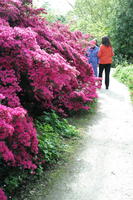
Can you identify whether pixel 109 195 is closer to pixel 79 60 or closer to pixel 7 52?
pixel 7 52

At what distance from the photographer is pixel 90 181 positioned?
411 centimetres

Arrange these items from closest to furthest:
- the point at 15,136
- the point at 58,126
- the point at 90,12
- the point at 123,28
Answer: the point at 15,136
the point at 58,126
the point at 123,28
the point at 90,12

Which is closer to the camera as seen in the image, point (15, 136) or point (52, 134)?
point (15, 136)

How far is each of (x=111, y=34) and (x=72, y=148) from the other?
18.9 meters

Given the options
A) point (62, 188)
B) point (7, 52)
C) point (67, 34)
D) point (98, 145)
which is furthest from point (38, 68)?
point (67, 34)

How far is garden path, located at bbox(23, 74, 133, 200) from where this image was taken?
3816 mm

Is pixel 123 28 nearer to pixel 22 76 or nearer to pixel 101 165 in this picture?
pixel 101 165

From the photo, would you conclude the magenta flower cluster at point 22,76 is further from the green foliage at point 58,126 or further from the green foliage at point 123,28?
the green foliage at point 123,28

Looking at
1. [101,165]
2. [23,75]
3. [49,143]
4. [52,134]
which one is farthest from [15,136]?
[52,134]

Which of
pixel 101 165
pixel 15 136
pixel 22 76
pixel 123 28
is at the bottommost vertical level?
pixel 101 165

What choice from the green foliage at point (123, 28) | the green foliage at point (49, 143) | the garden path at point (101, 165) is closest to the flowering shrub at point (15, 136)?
the garden path at point (101, 165)

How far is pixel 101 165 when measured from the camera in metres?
4.59

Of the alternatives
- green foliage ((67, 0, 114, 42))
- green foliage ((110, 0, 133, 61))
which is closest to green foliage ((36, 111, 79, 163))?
green foliage ((110, 0, 133, 61))

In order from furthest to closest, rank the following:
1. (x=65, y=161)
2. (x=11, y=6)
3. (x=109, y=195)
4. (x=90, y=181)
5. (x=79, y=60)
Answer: (x=79, y=60) → (x=11, y=6) → (x=65, y=161) → (x=90, y=181) → (x=109, y=195)
